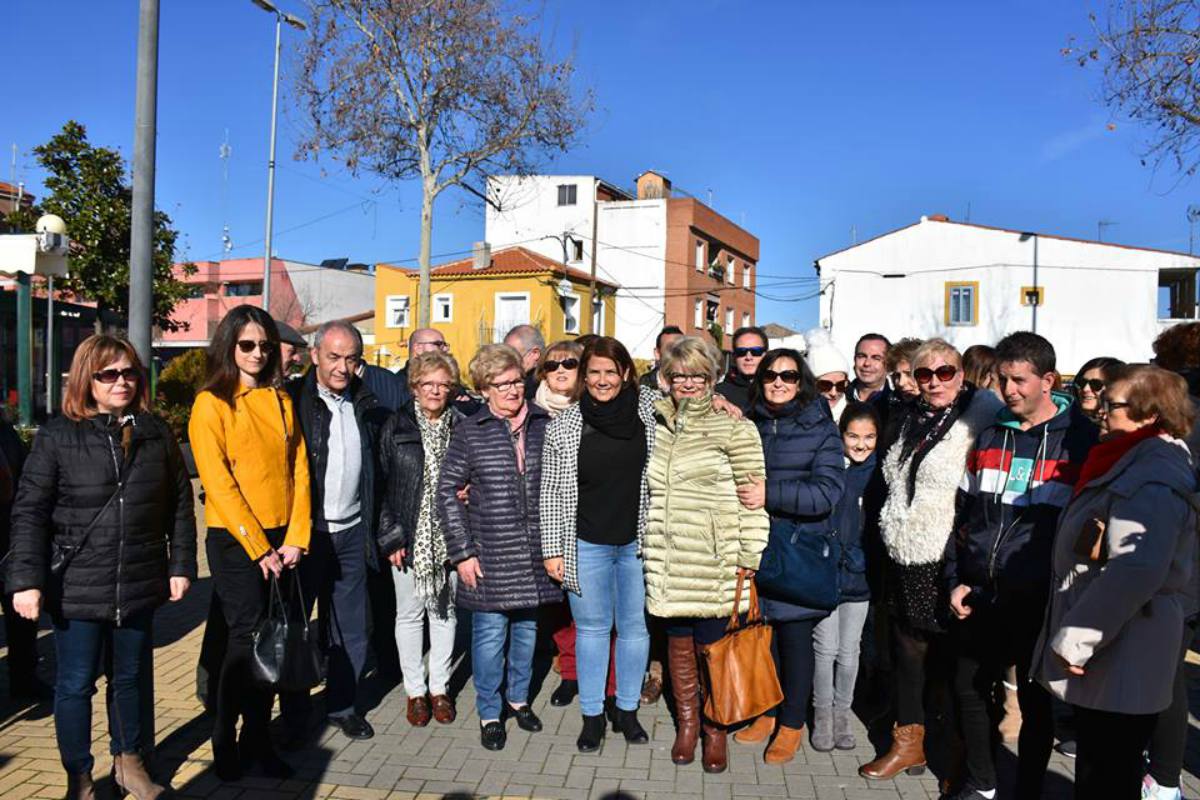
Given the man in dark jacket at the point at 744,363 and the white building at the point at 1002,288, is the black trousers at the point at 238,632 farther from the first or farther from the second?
the white building at the point at 1002,288

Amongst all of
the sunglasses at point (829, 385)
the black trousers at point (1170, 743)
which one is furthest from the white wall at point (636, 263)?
the black trousers at point (1170, 743)

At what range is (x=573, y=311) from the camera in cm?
3931

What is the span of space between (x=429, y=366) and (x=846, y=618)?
2553 millimetres

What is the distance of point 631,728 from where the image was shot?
14.4 ft

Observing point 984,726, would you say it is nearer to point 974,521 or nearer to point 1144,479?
point 974,521

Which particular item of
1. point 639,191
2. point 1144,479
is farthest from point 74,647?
point 639,191

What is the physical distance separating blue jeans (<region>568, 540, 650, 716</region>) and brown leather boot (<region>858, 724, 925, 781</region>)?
47.1 inches

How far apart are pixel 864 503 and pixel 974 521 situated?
87 cm

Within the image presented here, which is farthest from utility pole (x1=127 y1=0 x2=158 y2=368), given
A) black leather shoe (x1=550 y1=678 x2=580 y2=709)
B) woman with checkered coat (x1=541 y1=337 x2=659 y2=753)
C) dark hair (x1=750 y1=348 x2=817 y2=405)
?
dark hair (x1=750 y1=348 x2=817 y2=405)

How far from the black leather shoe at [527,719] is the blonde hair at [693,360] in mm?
1943

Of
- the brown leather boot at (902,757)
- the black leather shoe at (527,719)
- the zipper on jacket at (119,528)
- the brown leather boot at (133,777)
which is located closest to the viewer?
the zipper on jacket at (119,528)

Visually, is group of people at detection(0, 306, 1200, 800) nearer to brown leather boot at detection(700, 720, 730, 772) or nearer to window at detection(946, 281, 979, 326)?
brown leather boot at detection(700, 720, 730, 772)

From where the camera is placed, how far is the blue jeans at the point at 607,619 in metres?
4.22

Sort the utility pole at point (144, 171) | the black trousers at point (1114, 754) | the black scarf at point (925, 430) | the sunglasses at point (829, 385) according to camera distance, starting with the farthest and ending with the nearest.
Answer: the utility pole at point (144, 171) → the sunglasses at point (829, 385) → the black scarf at point (925, 430) → the black trousers at point (1114, 754)
